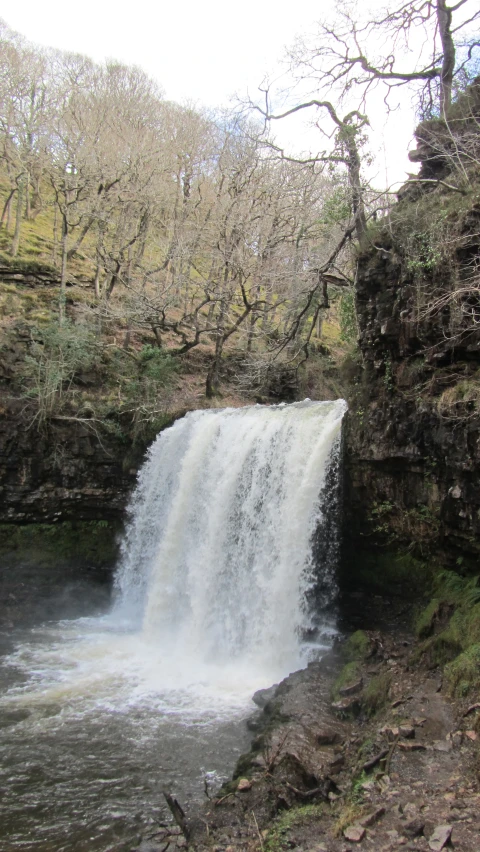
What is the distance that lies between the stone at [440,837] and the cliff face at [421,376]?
152 inches

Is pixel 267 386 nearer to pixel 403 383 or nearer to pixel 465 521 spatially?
pixel 403 383

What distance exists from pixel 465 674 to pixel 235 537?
17.5ft

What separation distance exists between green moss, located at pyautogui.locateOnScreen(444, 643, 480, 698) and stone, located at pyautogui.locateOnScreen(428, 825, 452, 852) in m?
1.96

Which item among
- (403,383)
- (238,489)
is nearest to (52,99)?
(238,489)

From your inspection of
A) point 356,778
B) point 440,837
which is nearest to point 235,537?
point 356,778

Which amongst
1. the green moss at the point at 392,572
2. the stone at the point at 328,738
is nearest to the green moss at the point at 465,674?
the stone at the point at 328,738

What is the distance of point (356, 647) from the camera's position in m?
7.88

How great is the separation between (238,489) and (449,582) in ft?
A: 14.7

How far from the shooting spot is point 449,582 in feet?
25.2

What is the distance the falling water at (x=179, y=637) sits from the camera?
19.6 ft

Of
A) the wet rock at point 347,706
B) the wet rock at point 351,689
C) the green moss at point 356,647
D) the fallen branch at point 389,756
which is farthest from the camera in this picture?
the green moss at point 356,647

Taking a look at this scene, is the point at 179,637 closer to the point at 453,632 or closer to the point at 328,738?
the point at 328,738

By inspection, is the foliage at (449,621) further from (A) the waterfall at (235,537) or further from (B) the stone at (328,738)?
(A) the waterfall at (235,537)

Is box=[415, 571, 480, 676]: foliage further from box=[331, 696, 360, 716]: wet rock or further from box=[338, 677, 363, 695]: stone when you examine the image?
box=[331, 696, 360, 716]: wet rock
